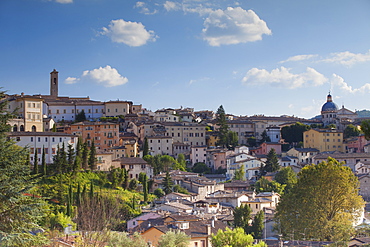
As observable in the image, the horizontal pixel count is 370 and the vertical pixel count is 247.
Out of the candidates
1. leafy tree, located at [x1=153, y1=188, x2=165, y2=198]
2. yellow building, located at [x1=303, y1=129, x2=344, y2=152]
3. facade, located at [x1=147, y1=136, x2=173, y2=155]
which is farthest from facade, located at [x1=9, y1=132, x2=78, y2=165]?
yellow building, located at [x1=303, y1=129, x2=344, y2=152]

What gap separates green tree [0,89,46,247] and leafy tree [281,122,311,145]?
71128 mm

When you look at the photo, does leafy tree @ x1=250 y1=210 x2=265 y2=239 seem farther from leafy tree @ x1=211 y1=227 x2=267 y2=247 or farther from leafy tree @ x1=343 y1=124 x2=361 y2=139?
leafy tree @ x1=343 y1=124 x2=361 y2=139

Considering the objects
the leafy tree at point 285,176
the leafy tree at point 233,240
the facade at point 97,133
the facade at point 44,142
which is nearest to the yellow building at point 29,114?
the facade at point 97,133

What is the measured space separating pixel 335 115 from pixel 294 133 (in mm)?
17883

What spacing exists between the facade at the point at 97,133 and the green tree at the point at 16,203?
53.5m

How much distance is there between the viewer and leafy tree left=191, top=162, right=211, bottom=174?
71750mm

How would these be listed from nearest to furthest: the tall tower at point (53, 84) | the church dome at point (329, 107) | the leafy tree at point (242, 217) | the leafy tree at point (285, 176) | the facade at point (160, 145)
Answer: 1. the leafy tree at point (242, 217)
2. the leafy tree at point (285, 176)
3. the facade at point (160, 145)
4. the church dome at point (329, 107)
5. the tall tower at point (53, 84)

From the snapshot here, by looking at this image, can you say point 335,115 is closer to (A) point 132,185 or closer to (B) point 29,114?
(A) point 132,185

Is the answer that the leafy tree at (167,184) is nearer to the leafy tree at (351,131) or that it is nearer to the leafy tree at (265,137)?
the leafy tree at (265,137)

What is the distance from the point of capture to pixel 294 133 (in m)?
85.0

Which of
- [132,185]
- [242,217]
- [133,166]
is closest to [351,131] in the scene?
[133,166]

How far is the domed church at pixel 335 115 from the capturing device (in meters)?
94.4

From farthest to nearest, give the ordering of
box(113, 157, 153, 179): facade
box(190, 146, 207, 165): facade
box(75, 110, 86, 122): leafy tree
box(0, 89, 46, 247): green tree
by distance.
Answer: box(75, 110, 86, 122): leafy tree, box(190, 146, 207, 165): facade, box(113, 157, 153, 179): facade, box(0, 89, 46, 247): green tree

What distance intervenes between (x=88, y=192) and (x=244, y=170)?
25347 millimetres
